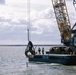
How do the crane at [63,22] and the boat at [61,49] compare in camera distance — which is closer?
the boat at [61,49]

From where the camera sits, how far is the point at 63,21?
300 ft

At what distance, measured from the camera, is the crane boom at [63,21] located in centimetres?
8962

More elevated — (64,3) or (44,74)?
(64,3)

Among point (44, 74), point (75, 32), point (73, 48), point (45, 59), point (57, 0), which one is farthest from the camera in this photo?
point (57, 0)

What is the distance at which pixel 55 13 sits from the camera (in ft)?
297

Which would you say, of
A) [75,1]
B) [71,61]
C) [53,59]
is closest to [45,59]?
[53,59]

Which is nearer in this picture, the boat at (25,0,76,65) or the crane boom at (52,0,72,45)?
the boat at (25,0,76,65)

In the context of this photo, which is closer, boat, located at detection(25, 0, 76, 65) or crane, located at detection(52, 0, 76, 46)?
boat, located at detection(25, 0, 76, 65)

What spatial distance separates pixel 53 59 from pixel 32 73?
Answer: 13.5 m

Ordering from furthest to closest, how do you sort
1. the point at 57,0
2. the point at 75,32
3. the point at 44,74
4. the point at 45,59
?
1. the point at 57,0
2. the point at 75,32
3. the point at 45,59
4. the point at 44,74

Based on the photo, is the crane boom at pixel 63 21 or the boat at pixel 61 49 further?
the crane boom at pixel 63 21

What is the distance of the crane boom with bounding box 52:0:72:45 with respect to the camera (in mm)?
89625

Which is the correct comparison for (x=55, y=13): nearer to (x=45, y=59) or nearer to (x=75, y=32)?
(x=75, y=32)

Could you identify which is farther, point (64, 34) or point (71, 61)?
point (64, 34)
